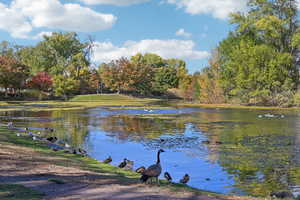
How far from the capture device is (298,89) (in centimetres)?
6234

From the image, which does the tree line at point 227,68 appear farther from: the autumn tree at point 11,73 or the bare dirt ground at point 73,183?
the bare dirt ground at point 73,183

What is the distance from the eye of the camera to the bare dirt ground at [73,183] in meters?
9.21

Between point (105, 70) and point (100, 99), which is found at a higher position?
point (105, 70)

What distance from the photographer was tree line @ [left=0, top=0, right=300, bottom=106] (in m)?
63.1

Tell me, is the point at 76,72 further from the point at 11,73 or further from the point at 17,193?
the point at 17,193

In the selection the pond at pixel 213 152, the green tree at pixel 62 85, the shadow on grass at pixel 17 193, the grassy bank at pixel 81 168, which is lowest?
the pond at pixel 213 152

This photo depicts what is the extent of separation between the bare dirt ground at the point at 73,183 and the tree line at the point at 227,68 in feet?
178

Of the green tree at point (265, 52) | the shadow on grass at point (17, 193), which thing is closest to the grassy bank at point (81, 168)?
the shadow on grass at point (17, 193)

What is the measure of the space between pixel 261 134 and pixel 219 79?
156 ft

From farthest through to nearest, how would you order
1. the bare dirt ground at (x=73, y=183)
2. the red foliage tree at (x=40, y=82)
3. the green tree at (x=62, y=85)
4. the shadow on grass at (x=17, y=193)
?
the red foliage tree at (x=40, y=82) → the green tree at (x=62, y=85) → the bare dirt ground at (x=73, y=183) → the shadow on grass at (x=17, y=193)

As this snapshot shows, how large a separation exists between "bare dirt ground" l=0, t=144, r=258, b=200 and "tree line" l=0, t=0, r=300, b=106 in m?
54.2

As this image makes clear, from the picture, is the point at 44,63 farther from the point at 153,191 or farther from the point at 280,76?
the point at 153,191

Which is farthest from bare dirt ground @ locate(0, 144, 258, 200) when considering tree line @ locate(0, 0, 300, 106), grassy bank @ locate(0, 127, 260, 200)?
tree line @ locate(0, 0, 300, 106)

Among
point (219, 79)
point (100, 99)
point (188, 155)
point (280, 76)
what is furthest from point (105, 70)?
point (188, 155)
